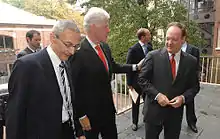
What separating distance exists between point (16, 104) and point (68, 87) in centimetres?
32

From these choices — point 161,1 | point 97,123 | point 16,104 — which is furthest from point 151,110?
point 161,1

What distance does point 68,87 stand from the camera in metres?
1.29

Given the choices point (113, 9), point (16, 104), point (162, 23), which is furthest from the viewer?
point (113, 9)

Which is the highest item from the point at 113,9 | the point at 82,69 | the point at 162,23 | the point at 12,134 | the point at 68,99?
the point at 113,9

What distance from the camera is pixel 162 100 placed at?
1.57 metres

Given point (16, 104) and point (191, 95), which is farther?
point (191, 95)

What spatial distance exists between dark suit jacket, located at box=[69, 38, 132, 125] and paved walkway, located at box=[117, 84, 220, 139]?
1365 mm

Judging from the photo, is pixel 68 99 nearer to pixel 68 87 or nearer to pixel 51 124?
pixel 68 87

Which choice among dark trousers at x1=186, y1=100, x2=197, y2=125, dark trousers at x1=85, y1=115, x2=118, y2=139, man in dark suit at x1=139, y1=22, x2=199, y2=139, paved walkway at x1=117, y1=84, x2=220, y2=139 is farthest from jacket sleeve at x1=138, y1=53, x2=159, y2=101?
dark trousers at x1=186, y1=100, x2=197, y2=125

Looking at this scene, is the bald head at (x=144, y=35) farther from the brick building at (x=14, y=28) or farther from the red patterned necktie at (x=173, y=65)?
the brick building at (x=14, y=28)

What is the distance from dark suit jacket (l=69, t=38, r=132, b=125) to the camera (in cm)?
154

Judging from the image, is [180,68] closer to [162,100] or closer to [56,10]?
[162,100]

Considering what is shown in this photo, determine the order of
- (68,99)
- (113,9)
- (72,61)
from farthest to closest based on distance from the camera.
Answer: (113,9)
(72,61)
(68,99)

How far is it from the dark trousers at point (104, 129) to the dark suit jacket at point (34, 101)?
511mm
